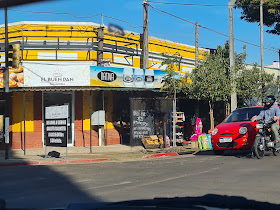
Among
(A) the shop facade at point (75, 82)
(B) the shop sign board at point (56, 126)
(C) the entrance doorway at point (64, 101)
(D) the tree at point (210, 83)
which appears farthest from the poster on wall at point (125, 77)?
(B) the shop sign board at point (56, 126)

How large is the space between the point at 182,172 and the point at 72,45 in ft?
40.5

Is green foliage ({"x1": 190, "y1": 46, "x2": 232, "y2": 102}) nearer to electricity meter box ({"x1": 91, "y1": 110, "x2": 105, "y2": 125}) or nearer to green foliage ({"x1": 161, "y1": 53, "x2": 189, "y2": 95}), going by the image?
green foliage ({"x1": 161, "y1": 53, "x2": 189, "y2": 95})

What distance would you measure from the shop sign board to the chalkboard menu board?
501cm

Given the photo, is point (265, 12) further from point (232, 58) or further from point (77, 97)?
point (77, 97)

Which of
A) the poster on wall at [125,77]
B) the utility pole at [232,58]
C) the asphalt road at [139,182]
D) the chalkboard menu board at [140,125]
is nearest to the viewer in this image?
the asphalt road at [139,182]

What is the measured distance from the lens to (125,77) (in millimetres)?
21125

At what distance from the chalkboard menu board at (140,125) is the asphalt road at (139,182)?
6542 mm

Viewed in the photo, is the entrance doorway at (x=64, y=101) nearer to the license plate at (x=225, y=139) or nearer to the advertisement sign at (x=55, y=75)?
the advertisement sign at (x=55, y=75)

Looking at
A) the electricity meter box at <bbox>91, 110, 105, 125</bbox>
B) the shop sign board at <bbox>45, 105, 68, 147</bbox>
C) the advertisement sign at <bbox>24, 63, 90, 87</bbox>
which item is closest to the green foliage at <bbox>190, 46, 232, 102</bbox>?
the electricity meter box at <bbox>91, 110, 105, 125</bbox>

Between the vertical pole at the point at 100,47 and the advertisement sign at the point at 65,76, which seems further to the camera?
the vertical pole at the point at 100,47

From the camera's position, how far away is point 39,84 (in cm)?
1916

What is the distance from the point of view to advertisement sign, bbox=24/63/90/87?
1905 centimetres

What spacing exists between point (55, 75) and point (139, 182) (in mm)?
10880

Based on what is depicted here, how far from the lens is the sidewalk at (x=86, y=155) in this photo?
1532cm
